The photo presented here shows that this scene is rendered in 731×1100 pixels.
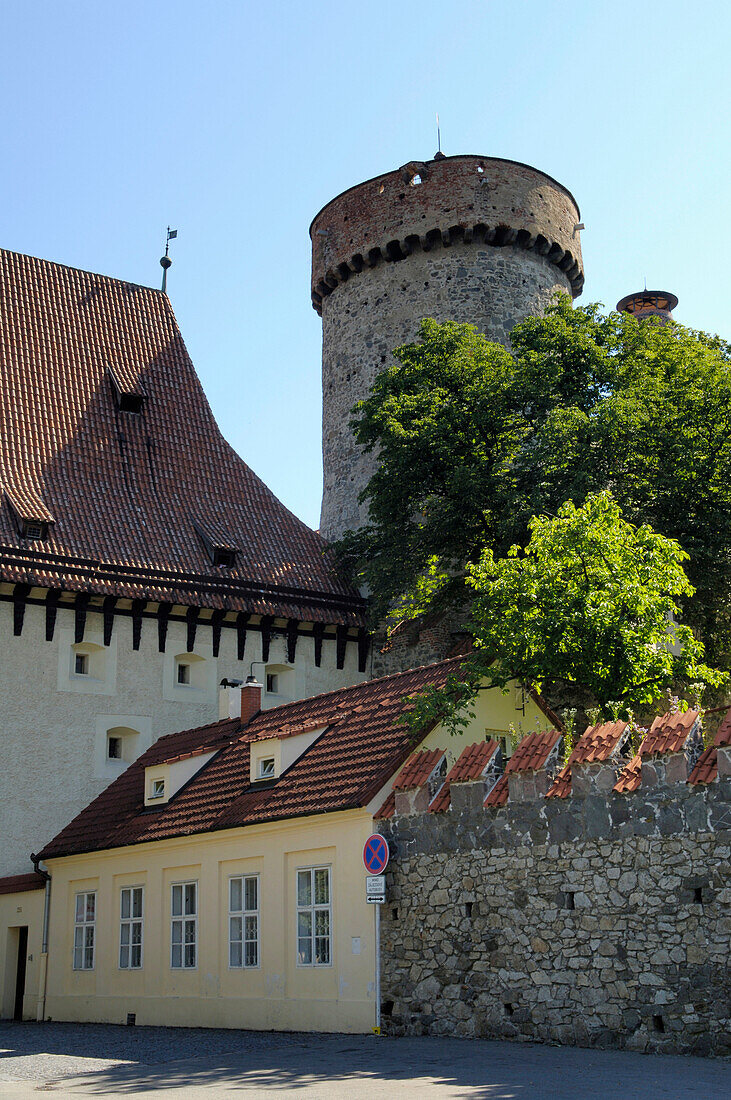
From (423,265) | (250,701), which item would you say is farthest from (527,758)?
(423,265)

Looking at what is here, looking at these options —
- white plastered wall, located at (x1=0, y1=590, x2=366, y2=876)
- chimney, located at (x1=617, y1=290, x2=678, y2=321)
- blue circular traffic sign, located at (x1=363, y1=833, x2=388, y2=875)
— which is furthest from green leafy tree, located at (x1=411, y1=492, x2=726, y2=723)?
chimney, located at (x1=617, y1=290, x2=678, y2=321)

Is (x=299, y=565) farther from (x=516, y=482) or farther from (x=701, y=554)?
(x=701, y=554)

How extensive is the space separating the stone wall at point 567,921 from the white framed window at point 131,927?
6000mm

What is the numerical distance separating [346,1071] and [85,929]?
1067 cm

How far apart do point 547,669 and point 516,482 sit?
9512 mm

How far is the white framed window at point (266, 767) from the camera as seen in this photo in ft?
61.4

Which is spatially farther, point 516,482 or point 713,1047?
point 516,482

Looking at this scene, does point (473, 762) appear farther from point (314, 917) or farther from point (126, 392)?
point (126, 392)

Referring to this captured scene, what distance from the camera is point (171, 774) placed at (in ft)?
68.8

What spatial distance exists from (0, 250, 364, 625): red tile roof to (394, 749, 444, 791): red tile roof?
1295 centimetres

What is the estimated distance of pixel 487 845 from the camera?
1429cm

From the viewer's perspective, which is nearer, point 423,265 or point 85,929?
point 85,929

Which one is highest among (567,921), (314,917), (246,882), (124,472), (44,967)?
(124,472)

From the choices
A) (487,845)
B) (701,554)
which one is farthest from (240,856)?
(701,554)
